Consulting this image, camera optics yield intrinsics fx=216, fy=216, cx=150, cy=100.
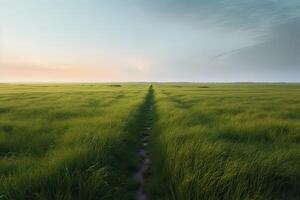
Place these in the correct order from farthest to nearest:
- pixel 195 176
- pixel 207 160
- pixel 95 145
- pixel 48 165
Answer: pixel 95 145
pixel 207 160
pixel 48 165
pixel 195 176

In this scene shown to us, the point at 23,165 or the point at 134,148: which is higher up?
the point at 23,165

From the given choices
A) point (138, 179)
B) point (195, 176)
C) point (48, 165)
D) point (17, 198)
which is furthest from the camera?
point (138, 179)

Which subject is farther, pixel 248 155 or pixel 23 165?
pixel 248 155

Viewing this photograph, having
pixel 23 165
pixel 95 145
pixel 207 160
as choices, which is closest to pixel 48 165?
pixel 23 165

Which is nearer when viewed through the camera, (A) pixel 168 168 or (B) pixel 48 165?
(B) pixel 48 165

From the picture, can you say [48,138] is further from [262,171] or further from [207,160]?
[262,171]

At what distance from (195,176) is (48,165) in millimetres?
3128

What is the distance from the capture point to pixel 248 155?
5551 millimetres

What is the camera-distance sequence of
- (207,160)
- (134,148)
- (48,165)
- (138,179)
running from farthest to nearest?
(134,148) < (138,179) < (207,160) < (48,165)

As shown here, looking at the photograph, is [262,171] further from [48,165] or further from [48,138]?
[48,138]

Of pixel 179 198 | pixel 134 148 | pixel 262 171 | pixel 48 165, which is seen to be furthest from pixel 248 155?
pixel 48 165

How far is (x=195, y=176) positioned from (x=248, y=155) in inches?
83.0

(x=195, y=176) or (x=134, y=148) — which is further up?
(x=195, y=176)

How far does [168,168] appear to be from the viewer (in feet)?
16.8
